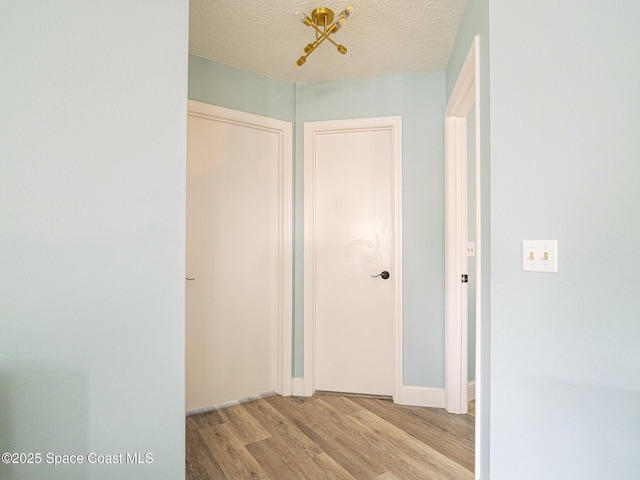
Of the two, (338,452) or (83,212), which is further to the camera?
(338,452)

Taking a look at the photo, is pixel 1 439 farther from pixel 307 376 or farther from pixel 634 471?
pixel 634 471

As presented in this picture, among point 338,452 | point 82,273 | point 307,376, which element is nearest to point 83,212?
point 82,273

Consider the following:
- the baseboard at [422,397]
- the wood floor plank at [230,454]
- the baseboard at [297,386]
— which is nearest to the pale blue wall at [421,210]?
the baseboard at [422,397]

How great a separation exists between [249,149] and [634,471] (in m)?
2.51

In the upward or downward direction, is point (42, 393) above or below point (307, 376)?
above

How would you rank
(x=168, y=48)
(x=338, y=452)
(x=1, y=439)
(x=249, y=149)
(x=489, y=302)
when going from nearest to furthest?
1. (x=1, y=439)
2. (x=168, y=48)
3. (x=489, y=302)
4. (x=338, y=452)
5. (x=249, y=149)

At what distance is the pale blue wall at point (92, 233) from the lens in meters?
0.93

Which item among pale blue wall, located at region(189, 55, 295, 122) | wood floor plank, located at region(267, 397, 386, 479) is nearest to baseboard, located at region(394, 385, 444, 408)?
wood floor plank, located at region(267, 397, 386, 479)

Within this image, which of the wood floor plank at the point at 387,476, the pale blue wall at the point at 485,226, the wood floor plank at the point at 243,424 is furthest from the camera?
the wood floor plank at the point at 243,424

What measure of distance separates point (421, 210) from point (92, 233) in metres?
1.97

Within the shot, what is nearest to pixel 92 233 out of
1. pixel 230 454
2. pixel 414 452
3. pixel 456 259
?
pixel 230 454

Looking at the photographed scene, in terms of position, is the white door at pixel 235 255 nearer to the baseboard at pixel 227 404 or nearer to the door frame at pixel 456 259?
the baseboard at pixel 227 404

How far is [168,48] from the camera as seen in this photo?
1.14m

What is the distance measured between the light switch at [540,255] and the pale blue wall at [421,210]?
1096mm
